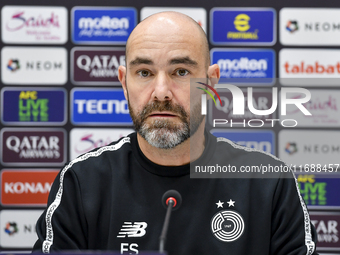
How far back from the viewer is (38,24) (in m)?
1.87

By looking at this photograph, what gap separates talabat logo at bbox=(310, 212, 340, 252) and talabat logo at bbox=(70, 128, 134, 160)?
1.12 meters

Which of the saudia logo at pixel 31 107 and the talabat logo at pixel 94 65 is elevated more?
the talabat logo at pixel 94 65

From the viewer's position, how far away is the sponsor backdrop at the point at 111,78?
6.10 ft

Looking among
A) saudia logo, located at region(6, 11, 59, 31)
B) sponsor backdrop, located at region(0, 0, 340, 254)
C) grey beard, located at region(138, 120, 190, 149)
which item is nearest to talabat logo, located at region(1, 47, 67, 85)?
sponsor backdrop, located at region(0, 0, 340, 254)

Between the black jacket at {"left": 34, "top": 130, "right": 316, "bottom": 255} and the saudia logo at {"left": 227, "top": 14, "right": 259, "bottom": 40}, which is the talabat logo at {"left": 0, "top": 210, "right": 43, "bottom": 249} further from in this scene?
the saudia logo at {"left": 227, "top": 14, "right": 259, "bottom": 40}

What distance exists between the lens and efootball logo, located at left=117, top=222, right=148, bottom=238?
0.96 m

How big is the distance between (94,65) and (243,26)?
83cm

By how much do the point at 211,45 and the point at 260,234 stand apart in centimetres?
117

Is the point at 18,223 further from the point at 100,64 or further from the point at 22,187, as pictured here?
the point at 100,64

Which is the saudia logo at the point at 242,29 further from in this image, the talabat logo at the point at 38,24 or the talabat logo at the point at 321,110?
the talabat logo at the point at 38,24

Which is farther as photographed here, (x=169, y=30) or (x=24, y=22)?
(x=24, y=22)

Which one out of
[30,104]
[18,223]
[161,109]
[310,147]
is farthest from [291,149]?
[18,223]

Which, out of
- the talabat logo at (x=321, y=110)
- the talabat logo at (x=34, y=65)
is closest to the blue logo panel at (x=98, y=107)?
the talabat logo at (x=34, y=65)

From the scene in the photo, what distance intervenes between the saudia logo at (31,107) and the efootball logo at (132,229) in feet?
3.61
